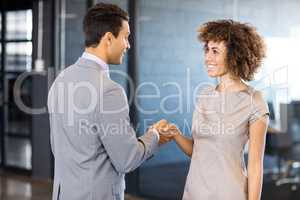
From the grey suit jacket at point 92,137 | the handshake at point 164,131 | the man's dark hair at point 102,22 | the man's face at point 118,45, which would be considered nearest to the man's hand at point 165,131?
the handshake at point 164,131

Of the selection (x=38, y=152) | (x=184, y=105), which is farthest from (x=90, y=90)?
(x=38, y=152)

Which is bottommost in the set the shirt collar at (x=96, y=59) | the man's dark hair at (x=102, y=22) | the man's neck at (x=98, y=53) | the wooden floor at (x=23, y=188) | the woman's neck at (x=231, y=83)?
the wooden floor at (x=23, y=188)

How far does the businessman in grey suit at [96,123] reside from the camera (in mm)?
2225

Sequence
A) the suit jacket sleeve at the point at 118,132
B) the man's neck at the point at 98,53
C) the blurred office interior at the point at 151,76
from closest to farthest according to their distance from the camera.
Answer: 1. the suit jacket sleeve at the point at 118,132
2. the man's neck at the point at 98,53
3. the blurred office interior at the point at 151,76

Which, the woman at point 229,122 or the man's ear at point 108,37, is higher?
the man's ear at point 108,37

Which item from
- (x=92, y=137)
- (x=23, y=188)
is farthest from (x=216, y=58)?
(x=23, y=188)

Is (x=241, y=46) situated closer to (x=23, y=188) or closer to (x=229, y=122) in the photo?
(x=229, y=122)

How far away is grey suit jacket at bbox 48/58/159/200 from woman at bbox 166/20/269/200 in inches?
10.3

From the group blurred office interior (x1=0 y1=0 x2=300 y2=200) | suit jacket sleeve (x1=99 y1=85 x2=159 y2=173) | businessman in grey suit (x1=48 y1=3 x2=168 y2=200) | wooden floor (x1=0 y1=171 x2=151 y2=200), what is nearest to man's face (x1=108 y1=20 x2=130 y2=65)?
businessman in grey suit (x1=48 y1=3 x2=168 y2=200)

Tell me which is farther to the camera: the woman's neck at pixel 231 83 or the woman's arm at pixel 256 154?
the woman's neck at pixel 231 83

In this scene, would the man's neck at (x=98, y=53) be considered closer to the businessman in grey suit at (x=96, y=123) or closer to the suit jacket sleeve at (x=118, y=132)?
the businessman in grey suit at (x=96, y=123)

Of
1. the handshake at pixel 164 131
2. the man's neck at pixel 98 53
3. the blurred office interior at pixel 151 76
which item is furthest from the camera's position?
the blurred office interior at pixel 151 76

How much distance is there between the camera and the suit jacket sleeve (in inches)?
86.9

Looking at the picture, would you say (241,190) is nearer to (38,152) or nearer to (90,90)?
(90,90)
